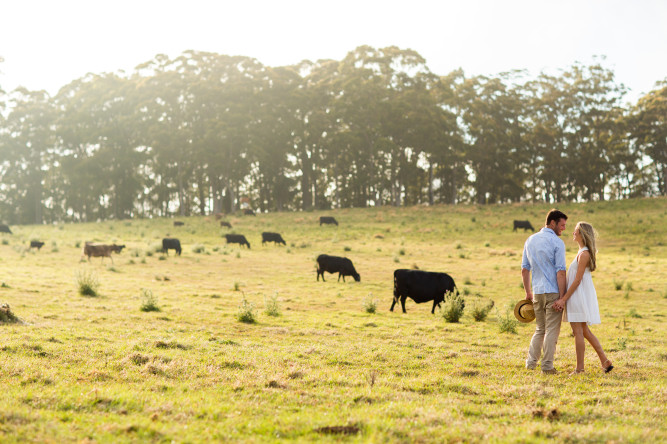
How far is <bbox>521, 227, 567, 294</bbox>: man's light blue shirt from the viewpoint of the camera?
298 inches

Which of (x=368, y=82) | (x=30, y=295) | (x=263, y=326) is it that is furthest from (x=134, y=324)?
(x=368, y=82)

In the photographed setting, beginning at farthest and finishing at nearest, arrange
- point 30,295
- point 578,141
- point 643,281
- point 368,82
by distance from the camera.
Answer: point 578,141
point 368,82
point 643,281
point 30,295

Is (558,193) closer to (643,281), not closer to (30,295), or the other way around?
(643,281)

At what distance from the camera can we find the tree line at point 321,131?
5834 cm

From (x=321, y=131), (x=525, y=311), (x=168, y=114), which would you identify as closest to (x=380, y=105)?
(x=321, y=131)

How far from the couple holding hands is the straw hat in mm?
214

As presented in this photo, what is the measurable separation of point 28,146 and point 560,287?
72385mm

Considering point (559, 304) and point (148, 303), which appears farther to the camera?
point (148, 303)

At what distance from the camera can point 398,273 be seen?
1617 centimetres

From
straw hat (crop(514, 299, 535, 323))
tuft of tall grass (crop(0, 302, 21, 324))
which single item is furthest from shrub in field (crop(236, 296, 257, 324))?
straw hat (crop(514, 299, 535, 323))

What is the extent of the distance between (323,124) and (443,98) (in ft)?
47.1

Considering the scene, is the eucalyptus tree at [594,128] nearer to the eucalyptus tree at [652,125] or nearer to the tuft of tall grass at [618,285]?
the eucalyptus tree at [652,125]

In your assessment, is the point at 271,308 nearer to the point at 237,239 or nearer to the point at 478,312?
the point at 478,312

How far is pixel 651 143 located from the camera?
61.2m
